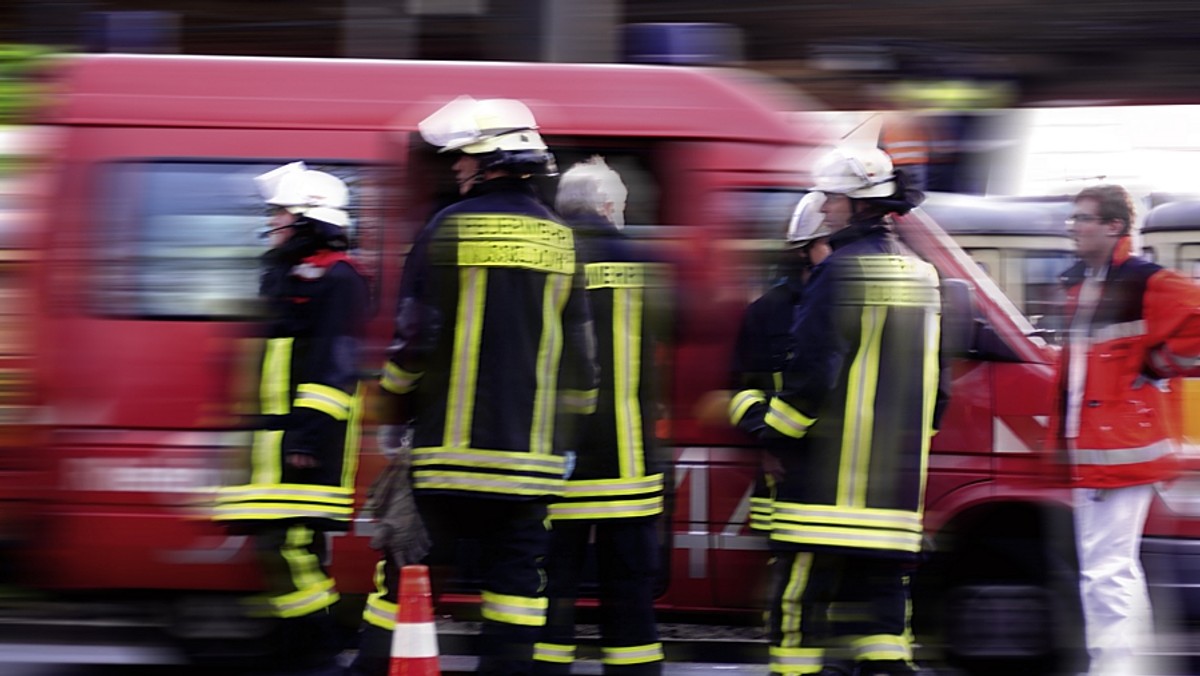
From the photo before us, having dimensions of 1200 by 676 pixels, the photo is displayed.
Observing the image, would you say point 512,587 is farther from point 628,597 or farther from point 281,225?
point 281,225

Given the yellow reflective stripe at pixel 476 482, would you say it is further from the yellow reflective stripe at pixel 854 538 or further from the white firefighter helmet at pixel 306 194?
the white firefighter helmet at pixel 306 194

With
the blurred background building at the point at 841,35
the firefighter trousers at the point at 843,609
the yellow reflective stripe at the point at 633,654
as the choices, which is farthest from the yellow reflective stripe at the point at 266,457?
the blurred background building at the point at 841,35

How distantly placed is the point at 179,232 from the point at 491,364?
5.80 feet

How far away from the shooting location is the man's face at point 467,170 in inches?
188

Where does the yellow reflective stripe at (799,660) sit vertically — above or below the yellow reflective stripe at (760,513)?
below

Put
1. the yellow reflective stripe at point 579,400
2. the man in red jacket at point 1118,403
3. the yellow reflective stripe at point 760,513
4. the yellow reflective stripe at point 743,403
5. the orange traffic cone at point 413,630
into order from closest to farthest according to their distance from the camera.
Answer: the orange traffic cone at point 413,630, the yellow reflective stripe at point 579,400, the yellow reflective stripe at point 743,403, the man in red jacket at point 1118,403, the yellow reflective stripe at point 760,513

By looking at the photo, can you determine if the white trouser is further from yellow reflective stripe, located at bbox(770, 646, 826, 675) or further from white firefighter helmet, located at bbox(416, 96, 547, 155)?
white firefighter helmet, located at bbox(416, 96, 547, 155)

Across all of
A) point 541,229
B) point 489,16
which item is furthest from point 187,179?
point 489,16

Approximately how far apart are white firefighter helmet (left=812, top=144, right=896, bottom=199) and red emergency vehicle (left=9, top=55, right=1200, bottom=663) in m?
1.22

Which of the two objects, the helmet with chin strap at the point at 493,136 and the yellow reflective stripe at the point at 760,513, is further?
the yellow reflective stripe at the point at 760,513

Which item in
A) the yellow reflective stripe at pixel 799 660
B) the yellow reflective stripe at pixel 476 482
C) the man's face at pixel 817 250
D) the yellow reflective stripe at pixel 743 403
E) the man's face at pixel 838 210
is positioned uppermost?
the man's face at pixel 838 210

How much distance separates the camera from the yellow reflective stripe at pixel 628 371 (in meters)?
5.25

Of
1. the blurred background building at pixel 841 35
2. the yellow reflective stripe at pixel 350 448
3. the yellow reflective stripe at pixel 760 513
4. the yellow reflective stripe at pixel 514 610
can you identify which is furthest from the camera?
the blurred background building at pixel 841 35

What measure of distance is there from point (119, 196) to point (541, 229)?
1.95 metres
